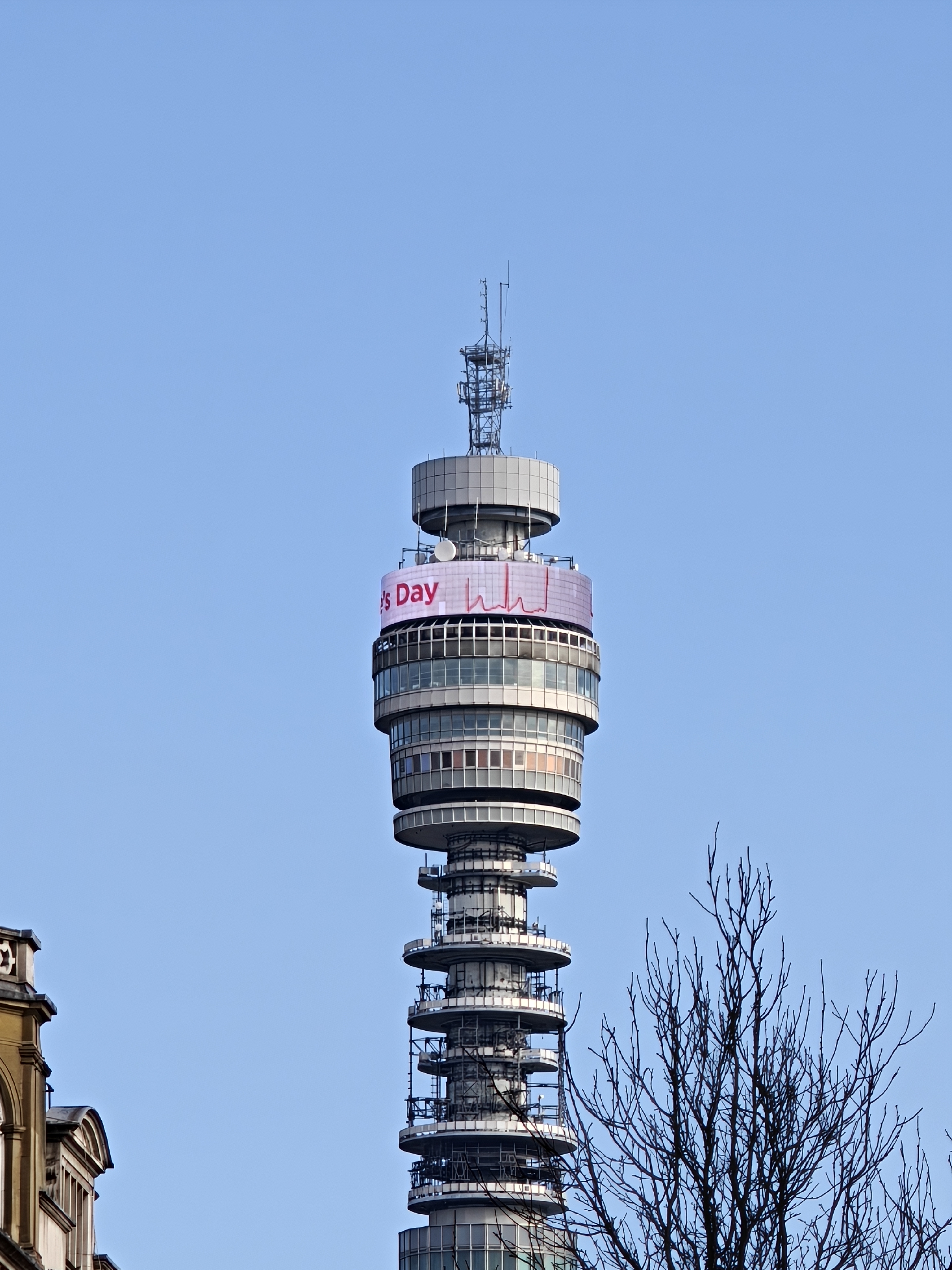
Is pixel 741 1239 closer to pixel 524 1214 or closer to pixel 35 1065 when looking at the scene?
pixel 524 1214

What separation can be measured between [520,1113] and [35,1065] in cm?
1650

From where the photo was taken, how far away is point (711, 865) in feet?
178

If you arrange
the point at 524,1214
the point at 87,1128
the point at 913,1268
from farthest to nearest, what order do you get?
the point at 87,1128 → the point at 524,1214 → the point at 913,1268

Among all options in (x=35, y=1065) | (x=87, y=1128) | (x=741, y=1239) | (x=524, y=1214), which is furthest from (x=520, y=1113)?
(x=87, y=1128)

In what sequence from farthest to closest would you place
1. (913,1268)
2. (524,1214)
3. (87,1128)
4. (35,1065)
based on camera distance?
(87,1128), (35,1065), (524,1214), (913,1268)

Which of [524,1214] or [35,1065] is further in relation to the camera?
[35,1065]

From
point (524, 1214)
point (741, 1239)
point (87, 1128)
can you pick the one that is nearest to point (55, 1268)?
point (87, 1128)

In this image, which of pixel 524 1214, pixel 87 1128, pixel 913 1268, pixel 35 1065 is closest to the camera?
pixel 913 1268

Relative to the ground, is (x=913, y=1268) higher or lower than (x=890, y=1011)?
lower

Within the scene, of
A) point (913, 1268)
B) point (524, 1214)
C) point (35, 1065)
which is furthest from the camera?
point (35, 1065)

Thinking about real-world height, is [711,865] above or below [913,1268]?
above

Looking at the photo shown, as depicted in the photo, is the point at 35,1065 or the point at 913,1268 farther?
the point at 35,1065

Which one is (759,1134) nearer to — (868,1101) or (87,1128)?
(868,1101)

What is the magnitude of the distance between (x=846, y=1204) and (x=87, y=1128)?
88.7 feet
